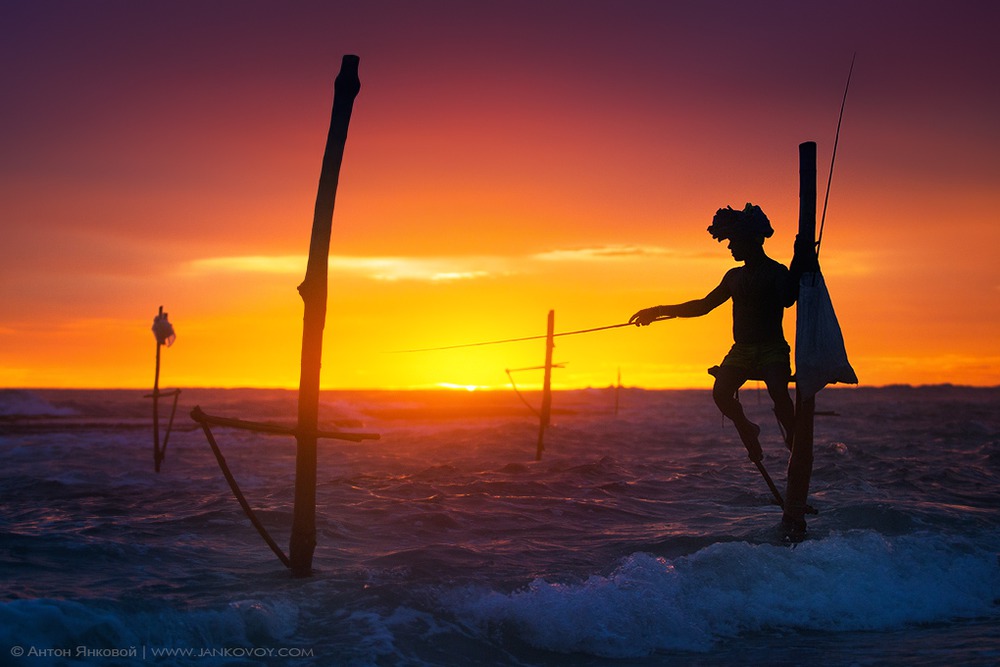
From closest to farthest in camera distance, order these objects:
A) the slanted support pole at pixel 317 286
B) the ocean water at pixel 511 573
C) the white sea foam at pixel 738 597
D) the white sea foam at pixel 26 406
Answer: the ocean water at pixel 511 573
the white sea foam at pixel 738 597
the slanted support pole at pixel 317 286
the white sea foam at pixel 26 406

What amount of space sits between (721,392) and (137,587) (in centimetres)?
698

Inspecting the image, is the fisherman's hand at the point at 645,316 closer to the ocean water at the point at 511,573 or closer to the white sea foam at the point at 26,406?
the ocean water at the point at 511,573

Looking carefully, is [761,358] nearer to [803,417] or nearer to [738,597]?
[803,417]

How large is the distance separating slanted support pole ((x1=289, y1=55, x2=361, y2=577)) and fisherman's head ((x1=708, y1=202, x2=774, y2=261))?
13.5 ft

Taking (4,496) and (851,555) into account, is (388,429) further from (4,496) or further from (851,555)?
(851,555)

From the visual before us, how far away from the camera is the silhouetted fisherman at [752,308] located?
29.7 feet

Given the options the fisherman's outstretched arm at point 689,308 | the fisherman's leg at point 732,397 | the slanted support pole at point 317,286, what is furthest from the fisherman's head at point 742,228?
the slanted support pole at point 317,286

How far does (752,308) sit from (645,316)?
115 centimetres

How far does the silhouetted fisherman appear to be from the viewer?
9055mm

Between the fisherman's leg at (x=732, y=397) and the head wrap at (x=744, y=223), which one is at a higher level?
the head wrap at (x=744, y=223)

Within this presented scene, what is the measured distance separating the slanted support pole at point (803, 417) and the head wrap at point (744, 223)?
594mm

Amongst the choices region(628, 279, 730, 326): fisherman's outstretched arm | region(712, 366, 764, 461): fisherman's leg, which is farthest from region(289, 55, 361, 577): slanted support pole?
region(712, 366, 764, 461): fisherman's leg

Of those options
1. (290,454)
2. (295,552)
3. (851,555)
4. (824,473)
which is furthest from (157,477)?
(851,555)

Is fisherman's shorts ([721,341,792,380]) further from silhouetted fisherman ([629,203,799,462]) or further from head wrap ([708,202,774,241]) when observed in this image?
head wrap ([708,202,774,241])
